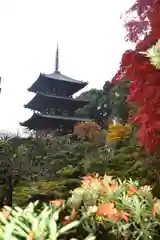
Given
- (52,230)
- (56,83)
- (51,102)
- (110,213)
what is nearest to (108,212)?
(110,213)

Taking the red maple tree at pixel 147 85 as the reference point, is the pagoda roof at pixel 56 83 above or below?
above

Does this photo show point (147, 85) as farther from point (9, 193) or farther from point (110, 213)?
point (9, 193)

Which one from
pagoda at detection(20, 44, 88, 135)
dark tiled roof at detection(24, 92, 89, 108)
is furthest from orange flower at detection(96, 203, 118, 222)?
dark tiled roof at detection(24, 92, 89, 108)

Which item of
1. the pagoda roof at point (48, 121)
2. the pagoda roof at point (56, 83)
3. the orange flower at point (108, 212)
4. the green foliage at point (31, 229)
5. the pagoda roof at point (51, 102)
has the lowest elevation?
the pagoda roof at point (48, 121)

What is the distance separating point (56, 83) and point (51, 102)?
2355mm

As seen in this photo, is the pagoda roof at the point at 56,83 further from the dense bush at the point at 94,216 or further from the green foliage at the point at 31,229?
the green foliage at the point at 31,229

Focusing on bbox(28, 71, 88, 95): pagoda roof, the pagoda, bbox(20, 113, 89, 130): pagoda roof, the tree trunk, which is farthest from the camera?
bbox(28, 71, 88, 95): pagoda roof

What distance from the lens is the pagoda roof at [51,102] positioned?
2734cm

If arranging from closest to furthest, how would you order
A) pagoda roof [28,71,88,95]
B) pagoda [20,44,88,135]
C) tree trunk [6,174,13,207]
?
tree trunk [6,174,13,207] < pagoda [20,44,88,135] < pagoda roof [28,71,88,95]

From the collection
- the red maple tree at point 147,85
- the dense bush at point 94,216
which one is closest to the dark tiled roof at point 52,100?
the dense bush at point 94,216

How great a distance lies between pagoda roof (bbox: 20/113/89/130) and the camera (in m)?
26.3

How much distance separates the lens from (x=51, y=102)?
2792cm

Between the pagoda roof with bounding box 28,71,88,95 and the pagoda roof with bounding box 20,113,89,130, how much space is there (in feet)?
12.4

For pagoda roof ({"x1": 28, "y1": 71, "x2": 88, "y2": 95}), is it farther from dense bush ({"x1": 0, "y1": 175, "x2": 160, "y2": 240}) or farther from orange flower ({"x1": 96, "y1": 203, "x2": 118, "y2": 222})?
orange flower ({"x1": 96, "y1": 203, "x2": 118, "y2": 222})
